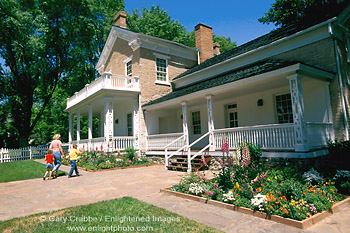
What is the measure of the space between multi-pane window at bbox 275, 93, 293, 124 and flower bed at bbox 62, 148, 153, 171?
7.83 meters

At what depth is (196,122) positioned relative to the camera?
52.5ft

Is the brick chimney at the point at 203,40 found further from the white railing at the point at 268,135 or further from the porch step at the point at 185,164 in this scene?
the white railing at the point at 268,135

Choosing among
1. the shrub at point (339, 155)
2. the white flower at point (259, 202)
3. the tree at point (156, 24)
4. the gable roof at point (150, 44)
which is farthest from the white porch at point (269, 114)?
the tree at point (156, 24)

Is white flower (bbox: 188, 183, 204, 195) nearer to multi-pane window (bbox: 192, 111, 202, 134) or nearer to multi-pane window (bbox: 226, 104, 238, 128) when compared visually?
multi-pane window (bbox: 226, 104, 238, 128)

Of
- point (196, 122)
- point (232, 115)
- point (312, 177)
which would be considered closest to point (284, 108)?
point (232, 115)

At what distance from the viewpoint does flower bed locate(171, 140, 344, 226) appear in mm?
4520

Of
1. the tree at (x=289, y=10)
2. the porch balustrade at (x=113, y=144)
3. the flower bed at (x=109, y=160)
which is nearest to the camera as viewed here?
the flower bed at (x=109, y=160)

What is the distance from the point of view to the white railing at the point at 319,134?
815 centimetres

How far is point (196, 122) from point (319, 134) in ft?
27.5

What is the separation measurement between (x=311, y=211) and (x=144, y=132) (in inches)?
493

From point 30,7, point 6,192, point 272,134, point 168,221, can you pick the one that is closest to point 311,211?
point 168,221

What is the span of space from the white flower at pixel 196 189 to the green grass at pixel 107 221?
1329 mm

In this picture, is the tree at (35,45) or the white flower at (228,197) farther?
the tree at (35,45)

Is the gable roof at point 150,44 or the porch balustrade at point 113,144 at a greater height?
the gable roof at point 150,44
